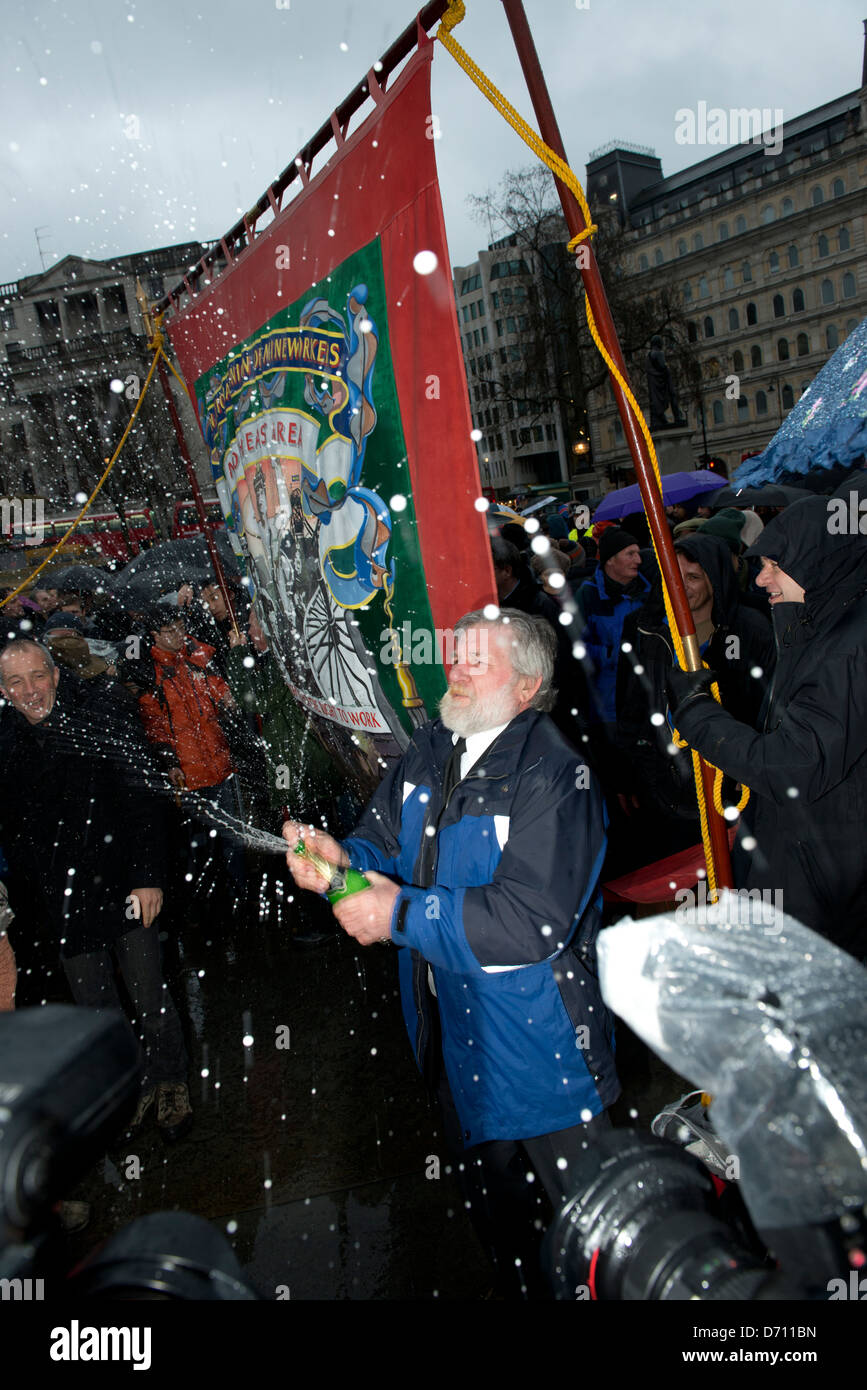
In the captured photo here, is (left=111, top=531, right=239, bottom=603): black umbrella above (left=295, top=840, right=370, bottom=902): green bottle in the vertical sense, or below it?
above

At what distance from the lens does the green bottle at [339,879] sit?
212cm

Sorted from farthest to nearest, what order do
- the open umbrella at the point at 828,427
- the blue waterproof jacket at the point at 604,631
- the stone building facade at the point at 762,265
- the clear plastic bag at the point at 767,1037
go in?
1. the stone building facade at the point at 762,265
2. the blue waterproof jacket at the point at 604,631
3. the open umbrella at the point at 828,427
4. the clear plastic bag at the point at 767,1037

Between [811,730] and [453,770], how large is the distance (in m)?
1.01

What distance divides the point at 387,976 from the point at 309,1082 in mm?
866

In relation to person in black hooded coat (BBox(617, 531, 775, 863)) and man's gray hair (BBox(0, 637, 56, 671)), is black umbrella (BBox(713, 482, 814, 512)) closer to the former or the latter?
person in black hooded coat (BBox(617, 531, 775, 863))

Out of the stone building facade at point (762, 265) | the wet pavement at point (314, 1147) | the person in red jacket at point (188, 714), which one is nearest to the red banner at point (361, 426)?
the person in red jacket at point (188, 714)

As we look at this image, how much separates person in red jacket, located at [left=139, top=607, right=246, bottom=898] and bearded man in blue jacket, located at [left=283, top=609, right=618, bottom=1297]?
2.80 m

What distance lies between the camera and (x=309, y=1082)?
364 centimetres

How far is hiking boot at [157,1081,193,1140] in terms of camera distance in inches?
134

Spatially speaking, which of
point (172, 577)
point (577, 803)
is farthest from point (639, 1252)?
point (172, 577)

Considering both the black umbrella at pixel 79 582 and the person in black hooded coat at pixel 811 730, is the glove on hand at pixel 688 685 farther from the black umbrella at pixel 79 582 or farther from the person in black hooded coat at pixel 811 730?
the black umbrella at pixel 79 582

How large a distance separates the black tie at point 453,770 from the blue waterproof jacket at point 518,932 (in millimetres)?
48

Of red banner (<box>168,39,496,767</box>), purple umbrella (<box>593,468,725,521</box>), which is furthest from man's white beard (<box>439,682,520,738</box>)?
purple umbrella (<box>593,468,725,521</box>)

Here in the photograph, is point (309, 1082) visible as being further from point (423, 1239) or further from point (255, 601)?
point (255, 601)
